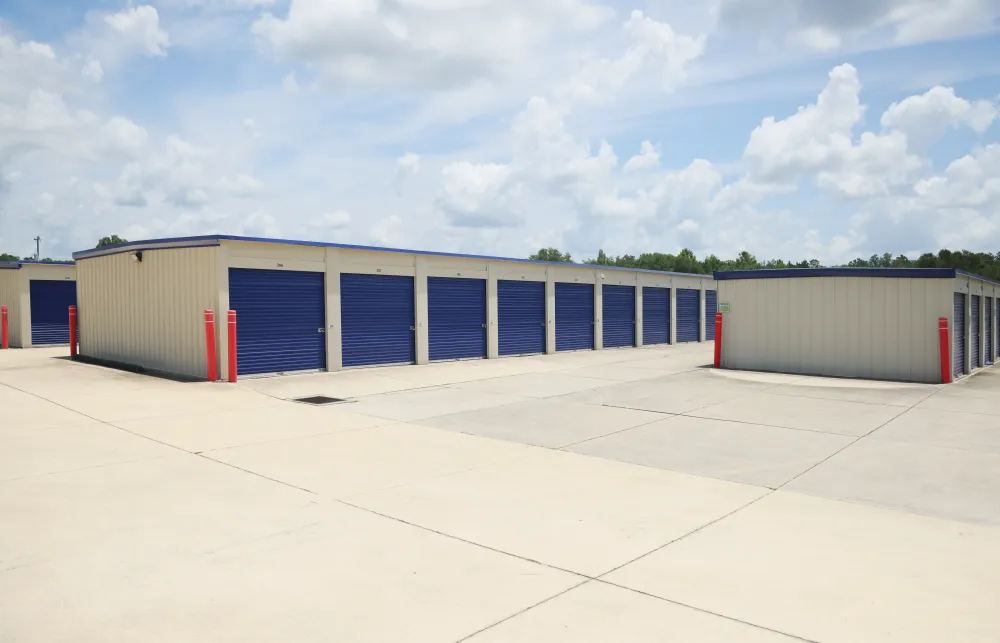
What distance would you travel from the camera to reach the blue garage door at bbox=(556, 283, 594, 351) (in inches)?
965

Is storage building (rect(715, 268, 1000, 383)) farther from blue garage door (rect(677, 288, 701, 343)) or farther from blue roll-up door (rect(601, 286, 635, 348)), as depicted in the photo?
blue garage door (rect(677, 288, 701, 343))

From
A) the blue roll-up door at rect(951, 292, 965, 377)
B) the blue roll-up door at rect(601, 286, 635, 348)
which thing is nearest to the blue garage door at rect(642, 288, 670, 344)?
the blue roll-up door at rect(601, 286, 635, 348)

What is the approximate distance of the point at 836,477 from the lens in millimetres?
7465

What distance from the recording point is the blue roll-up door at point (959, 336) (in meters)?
17.1

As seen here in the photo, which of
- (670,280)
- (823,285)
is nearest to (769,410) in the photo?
(823,285)

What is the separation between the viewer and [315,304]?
17000mm

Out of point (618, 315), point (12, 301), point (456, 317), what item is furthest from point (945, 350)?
point (12, 301)

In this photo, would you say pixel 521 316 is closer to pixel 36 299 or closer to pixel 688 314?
pixel 688 314

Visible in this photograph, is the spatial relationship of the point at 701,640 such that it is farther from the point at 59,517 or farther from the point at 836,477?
the point at 59,517

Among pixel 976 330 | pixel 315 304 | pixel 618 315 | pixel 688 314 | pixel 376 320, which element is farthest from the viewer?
pixel 688 314

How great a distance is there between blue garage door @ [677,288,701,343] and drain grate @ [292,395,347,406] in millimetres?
20765

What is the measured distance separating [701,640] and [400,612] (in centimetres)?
172

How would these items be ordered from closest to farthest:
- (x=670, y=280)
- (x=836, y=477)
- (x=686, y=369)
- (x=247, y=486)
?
(x=247, y=486) < (x=836, y=477) < (x=686, y=369) < (x=670, y=280)

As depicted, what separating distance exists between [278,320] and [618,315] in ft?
48.2
